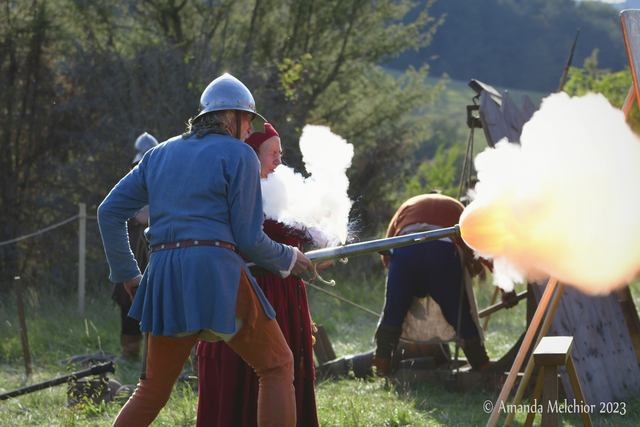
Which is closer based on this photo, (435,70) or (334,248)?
(334,248)

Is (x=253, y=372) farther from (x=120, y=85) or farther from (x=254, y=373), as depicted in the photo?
(x=120, y=85)

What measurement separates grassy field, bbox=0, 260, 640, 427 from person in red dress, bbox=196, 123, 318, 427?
2.40 ft

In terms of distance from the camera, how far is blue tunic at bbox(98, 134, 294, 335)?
268cm

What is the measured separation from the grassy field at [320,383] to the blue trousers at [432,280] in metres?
0.59

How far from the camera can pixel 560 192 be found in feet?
11.1

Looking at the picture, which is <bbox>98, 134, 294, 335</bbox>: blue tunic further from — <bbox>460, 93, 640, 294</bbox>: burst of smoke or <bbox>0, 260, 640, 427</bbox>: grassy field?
<bbox>0, 260, 640, 427</bbox>: grassy field

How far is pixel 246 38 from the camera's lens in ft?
41.2

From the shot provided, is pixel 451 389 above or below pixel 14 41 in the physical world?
below

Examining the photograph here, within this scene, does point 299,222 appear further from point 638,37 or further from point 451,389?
point 451,389

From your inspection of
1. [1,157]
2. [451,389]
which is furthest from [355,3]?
[451,389]

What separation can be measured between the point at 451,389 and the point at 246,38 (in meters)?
9.47

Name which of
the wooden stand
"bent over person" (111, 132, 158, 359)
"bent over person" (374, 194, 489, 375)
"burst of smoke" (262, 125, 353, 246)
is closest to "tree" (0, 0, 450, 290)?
"bent over person" (111, 132, 158, 359)

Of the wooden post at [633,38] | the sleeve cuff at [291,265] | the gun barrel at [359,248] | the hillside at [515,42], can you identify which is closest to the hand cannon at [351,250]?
the gun barrel at [359,248]

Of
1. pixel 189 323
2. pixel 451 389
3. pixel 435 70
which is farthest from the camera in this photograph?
pixel 435 70
